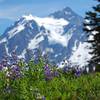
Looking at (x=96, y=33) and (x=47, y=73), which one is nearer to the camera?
(x=47, y=73)

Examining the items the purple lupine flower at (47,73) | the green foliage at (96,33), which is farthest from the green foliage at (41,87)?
the green foliage at (96,33)

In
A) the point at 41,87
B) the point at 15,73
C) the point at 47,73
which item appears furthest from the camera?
the point at 47,73

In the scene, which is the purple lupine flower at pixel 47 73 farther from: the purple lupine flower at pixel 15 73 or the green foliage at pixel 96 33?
the green foliage at pixel 96 33

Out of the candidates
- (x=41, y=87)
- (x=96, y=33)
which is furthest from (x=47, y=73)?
(x=96, y=33)

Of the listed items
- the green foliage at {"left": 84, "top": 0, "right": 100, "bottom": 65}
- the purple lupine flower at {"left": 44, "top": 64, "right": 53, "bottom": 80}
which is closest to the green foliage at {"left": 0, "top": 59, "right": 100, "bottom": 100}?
the purple lupine flower at {"left": 44, "top": 64, "right": 53, "bottom": 80}

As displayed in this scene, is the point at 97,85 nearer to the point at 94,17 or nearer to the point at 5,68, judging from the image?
the point at 5,68

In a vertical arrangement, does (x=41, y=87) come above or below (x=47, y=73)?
below

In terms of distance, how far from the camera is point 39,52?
1137 centimetres

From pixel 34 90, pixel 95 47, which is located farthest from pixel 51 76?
pixel 95 47

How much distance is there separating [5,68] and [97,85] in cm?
264

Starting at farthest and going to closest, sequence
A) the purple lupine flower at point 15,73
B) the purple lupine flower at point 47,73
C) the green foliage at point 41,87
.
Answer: the purple lupine flower at point 47,73 < the purple lupine flower at point 15,73 < the green foliage at point 41,87

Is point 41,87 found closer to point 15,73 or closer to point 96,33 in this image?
point 15,73

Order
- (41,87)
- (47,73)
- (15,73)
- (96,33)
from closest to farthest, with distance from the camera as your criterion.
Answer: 1. (41,87)
2. (15,73)
3. (47,73)
4. (96,33)

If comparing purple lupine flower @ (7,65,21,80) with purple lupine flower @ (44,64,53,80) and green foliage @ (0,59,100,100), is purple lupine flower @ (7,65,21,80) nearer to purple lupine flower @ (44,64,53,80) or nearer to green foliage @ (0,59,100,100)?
green foliage @ (0,59,100,100)
